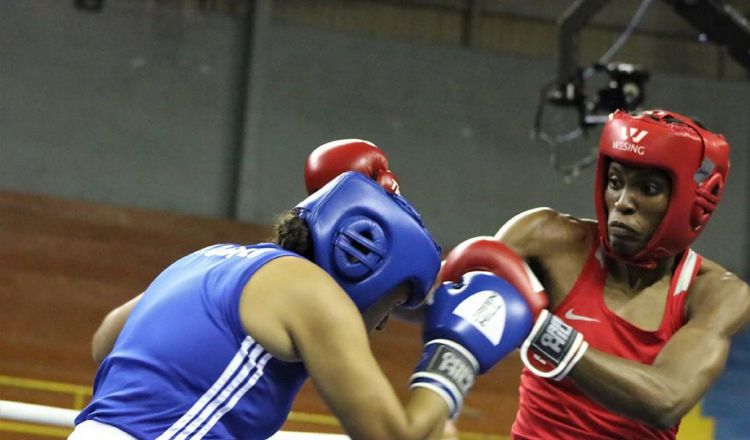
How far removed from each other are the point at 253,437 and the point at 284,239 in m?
0.34

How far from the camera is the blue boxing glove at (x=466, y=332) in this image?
5.93 feet

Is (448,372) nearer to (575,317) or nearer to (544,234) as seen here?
(575,317)

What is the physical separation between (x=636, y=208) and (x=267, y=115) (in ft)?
29.0

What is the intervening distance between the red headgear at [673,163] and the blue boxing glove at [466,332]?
63cm

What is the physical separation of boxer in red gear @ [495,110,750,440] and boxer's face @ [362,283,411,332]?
0.61 metres

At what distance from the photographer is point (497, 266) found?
210 centimetres

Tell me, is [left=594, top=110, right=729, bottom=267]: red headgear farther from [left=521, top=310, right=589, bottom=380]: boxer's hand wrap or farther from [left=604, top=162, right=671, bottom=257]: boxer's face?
[left=521, top=310, right=589, bottom=380]: boxer's hand wrap

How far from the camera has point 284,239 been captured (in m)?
1.88

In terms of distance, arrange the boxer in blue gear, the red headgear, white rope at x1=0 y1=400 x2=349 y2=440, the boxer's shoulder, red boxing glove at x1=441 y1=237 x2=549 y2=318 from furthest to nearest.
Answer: white rope at x1=0 y1=400 x2=349 y2=440 < the boxer's shoulder < the red headgear < red boxing glove at x1=441 y1=237 x2=549 y2=318 < the boxer in blue gear

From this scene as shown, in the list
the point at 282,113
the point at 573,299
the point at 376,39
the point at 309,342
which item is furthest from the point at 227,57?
the point at 309,342

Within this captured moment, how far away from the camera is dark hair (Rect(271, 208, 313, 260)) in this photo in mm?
1850

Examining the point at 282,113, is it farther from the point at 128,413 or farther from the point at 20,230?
the point at 128,413

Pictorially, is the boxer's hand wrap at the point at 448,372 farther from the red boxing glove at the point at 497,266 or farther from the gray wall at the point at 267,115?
the gray wall at the point at 267,115

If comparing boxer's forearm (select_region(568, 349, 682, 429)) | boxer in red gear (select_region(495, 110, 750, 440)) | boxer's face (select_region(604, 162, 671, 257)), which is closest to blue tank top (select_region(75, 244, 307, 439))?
boxer's forearm (select_region(568, 349, 682, 429))
